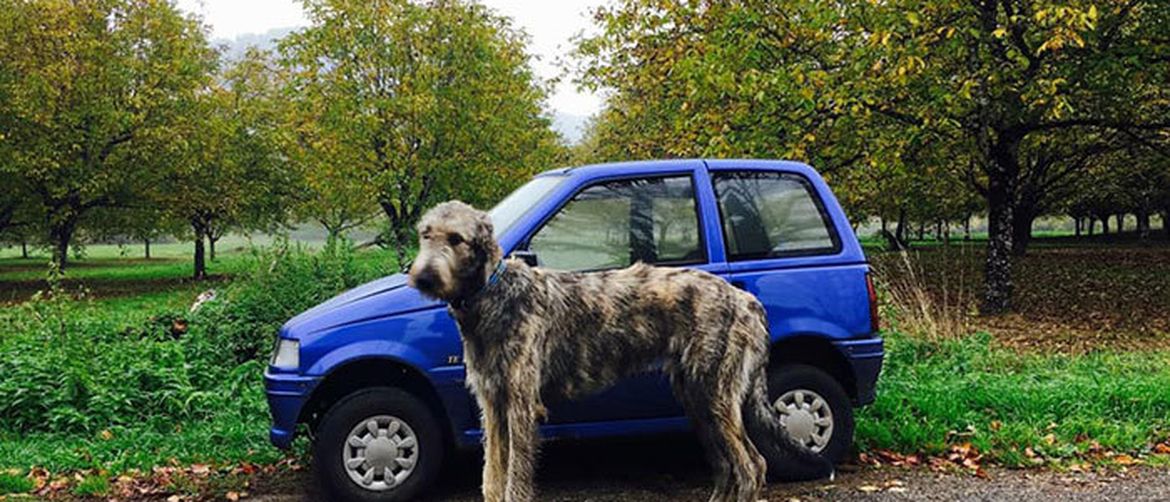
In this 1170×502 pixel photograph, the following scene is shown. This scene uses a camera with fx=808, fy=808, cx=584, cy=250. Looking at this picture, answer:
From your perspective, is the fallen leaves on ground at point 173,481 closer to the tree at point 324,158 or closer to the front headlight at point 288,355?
the front headlight at point 288,355

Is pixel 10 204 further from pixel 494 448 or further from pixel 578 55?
pixel 494 448

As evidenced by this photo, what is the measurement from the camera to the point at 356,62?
2361 centimetres

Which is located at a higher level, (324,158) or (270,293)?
(324,158)

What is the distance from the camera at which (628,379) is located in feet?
16.5

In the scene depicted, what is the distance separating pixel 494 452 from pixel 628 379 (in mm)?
1016

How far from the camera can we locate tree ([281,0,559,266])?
74.5ft

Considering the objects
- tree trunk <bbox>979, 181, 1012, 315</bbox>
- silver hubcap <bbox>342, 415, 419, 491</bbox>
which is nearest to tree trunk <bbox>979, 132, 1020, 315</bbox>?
tree trunk <bbox>979, 181, 1012, 315</bbox>

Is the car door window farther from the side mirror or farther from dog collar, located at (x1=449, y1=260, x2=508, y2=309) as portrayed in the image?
dog collar, located at (x1=449, y1=260, x2=508, y2=309)

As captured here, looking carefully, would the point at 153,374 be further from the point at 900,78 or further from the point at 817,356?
the point at 900,78

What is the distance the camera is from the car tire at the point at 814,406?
17.5 feet

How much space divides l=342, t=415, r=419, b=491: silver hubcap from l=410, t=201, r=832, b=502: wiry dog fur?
0.62 m

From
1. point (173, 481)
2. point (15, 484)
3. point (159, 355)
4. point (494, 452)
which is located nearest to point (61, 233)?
point (159, 355)

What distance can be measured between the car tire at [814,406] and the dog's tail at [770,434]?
0.75ft

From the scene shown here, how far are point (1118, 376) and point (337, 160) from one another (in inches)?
774
